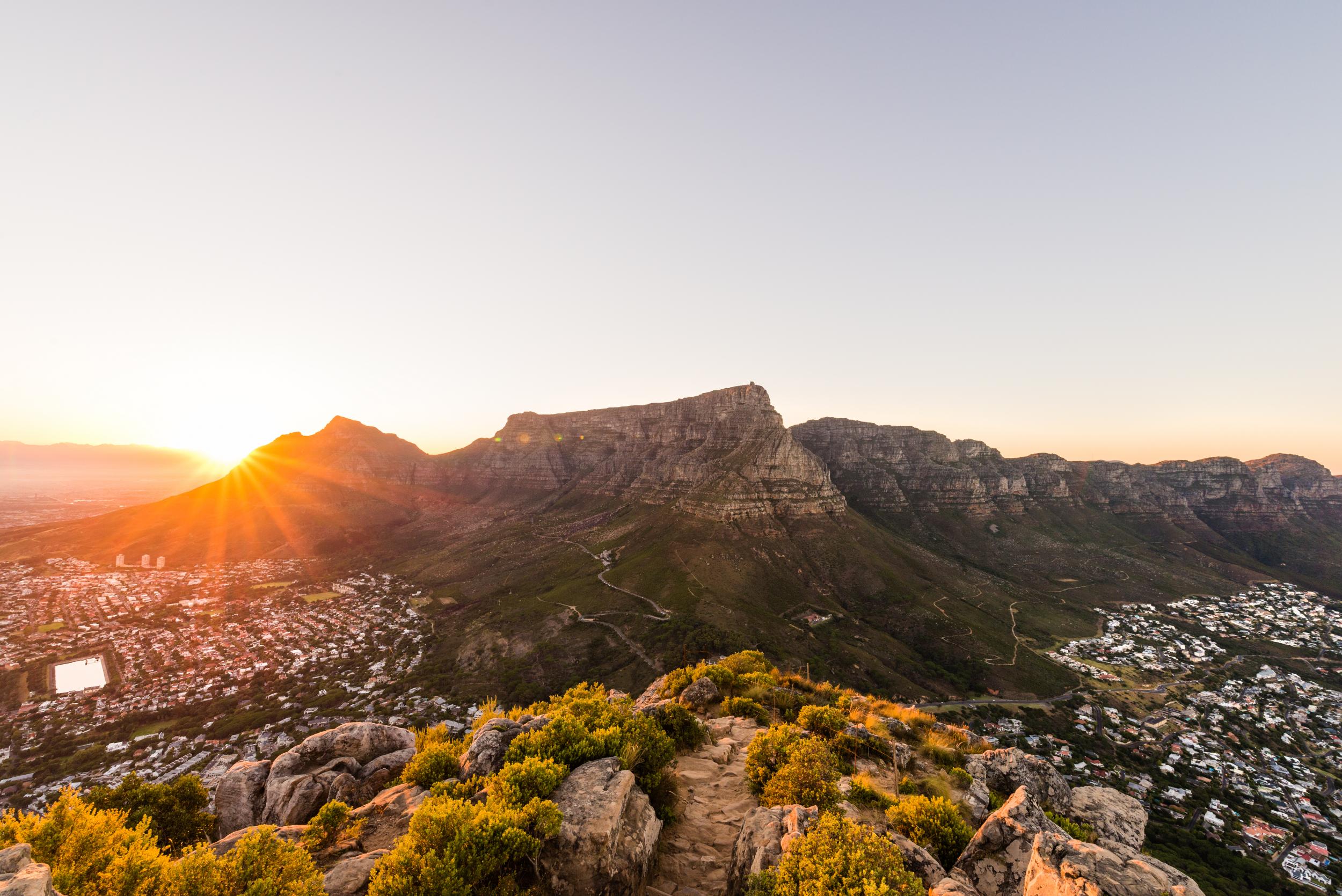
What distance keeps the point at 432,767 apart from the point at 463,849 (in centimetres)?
872

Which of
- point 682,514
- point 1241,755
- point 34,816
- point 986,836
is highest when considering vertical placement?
point 34,816

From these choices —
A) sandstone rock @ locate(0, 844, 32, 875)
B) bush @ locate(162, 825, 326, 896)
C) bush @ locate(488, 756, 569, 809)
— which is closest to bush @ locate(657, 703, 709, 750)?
bush @ locate(488, 756, 569, 809)

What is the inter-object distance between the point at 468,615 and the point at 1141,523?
27509cm

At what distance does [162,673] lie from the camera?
8044cm

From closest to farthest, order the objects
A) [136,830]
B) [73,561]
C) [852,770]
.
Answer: [136,830] < [852,770] < [73,561]

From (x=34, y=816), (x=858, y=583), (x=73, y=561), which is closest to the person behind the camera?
(x=34, y=816)

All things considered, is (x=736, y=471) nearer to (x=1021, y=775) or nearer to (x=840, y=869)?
(x=1021, y=775)

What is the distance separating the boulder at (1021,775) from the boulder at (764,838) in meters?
9.89

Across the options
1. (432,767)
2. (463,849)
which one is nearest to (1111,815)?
(463,849)

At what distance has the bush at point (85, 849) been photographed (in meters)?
9.23

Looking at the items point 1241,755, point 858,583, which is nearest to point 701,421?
point 858,583

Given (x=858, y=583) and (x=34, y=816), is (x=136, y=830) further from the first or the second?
(x=858, y=583)

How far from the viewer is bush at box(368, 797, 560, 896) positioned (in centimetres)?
961

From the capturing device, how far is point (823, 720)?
2244cm
